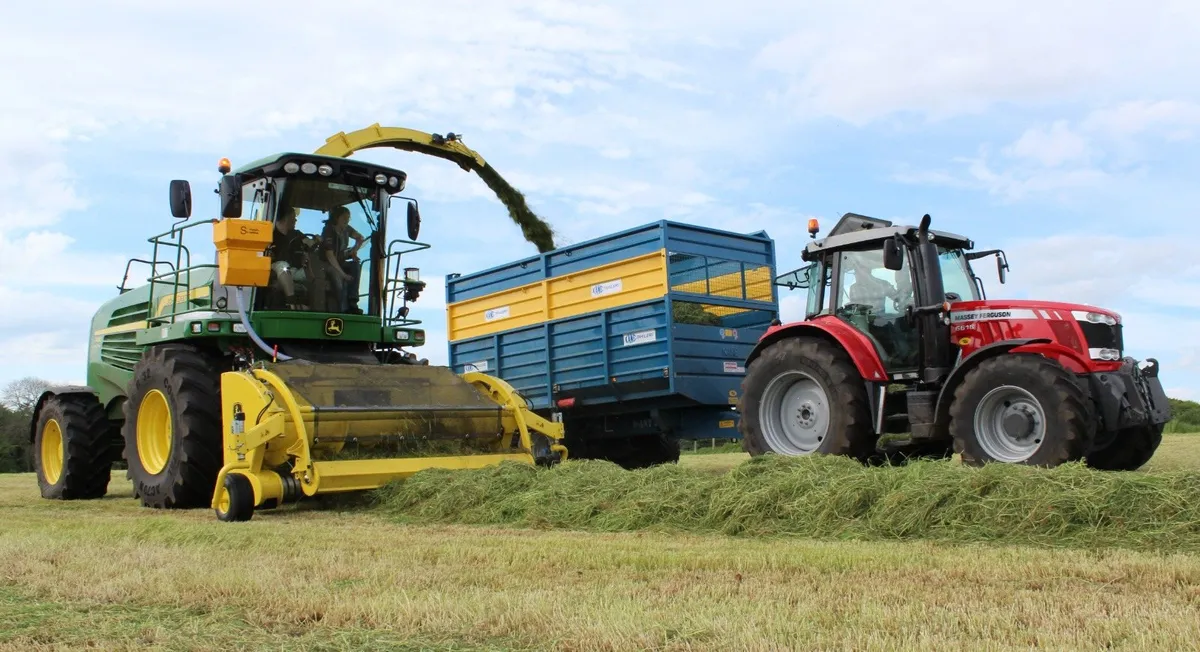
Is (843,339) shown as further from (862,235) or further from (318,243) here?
(318,243)

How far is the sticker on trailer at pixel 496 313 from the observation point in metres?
12.4

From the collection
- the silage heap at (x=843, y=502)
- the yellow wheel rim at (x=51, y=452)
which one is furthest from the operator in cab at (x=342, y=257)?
the yellow wheel rim at (x=51, y=452)

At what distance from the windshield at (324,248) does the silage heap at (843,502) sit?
2370 mm

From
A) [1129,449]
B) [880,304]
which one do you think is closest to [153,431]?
[880,304]

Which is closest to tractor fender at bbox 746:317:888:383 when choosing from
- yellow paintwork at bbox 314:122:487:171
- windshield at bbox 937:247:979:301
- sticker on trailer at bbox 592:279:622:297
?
windshield at bbox 937:247:979:301

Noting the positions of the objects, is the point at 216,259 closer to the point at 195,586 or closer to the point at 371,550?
the point at 371,550

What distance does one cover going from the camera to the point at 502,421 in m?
8.36

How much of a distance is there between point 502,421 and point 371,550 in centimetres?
337

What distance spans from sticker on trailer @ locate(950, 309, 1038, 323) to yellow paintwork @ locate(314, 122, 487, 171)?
652 centimetres

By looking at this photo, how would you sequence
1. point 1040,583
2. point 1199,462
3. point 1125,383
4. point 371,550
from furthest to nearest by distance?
point 1199,462 < point 1125,383 < point 371,550 < point 1040,583

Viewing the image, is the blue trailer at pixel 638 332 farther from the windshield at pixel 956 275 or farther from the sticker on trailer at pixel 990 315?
the sticker on trailer at pixel 990 315

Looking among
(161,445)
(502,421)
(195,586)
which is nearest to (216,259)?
(161,445)

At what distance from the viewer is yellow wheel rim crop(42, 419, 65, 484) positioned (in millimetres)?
10406

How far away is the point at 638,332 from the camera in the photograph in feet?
34.8
